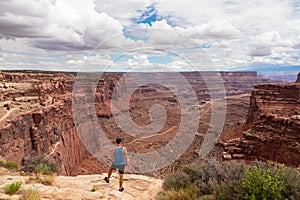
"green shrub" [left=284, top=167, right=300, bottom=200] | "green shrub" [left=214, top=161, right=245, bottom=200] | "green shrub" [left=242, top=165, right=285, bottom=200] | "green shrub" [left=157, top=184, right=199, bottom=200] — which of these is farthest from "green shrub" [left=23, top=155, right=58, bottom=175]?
"green shrub" [left=284, top=167, right=300, bottom=200]

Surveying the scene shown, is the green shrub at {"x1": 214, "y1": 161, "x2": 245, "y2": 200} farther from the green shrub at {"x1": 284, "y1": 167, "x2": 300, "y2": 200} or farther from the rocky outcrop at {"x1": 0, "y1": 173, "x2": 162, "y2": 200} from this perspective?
the rocky outcrop at {"x1": 0, "y1": 173, "x2": 162, "y2": 200}

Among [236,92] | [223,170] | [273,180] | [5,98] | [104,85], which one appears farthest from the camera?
[236,92]

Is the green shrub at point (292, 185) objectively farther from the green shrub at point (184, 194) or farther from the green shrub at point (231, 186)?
the green shrub at point (184, 194)

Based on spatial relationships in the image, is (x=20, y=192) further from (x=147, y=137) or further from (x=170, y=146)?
(x=147, y=137)

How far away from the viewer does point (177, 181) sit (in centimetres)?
704

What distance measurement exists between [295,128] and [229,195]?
1780 centimetres

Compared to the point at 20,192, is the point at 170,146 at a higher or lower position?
lower

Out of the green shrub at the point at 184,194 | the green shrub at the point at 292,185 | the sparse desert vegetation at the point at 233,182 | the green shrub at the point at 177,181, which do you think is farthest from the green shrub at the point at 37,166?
the green shrub at the point at 292,185

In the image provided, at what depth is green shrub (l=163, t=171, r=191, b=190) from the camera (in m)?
6.88

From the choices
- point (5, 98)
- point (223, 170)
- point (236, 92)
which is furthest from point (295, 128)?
point (236, 92)

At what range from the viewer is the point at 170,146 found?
35625mm

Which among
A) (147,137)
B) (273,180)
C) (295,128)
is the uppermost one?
(273,180)

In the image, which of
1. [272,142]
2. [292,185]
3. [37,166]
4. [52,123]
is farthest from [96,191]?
[52,123]

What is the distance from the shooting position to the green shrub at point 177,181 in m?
6.88
